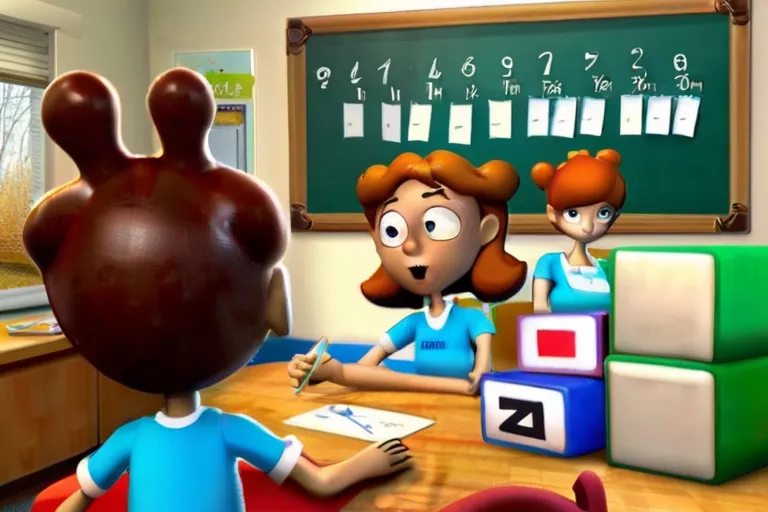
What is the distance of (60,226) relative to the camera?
566 mm

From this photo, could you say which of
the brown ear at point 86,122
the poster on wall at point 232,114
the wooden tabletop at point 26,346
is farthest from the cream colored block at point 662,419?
the poster on wall at point 232,114

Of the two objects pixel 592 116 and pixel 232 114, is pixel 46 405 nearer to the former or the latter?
pixel 232 114

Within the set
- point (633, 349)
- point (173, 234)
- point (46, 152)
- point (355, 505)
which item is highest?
point (46, 152)

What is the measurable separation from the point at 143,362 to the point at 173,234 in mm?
109

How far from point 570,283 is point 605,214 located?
13 centimetres

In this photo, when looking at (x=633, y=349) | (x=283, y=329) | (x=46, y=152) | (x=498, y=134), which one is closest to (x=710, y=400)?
(x=633, y=349)

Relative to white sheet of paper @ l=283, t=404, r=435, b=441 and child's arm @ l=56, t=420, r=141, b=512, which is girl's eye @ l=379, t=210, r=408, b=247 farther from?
child's arm @ l=56, t=420, r=141, b=512

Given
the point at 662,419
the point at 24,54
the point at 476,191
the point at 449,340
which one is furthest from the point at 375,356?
the point at 24,54

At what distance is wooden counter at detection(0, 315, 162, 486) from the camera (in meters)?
1.60

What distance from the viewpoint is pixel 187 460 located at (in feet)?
1.96

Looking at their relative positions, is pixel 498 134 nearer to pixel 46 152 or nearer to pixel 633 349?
pixel 46 152

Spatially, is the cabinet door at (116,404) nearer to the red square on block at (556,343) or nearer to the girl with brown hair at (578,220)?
the girl with brown hair at (578,220)

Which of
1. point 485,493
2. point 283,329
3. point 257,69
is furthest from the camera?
point 257,69

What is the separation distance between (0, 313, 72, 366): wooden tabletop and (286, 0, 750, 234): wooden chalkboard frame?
95 cm
